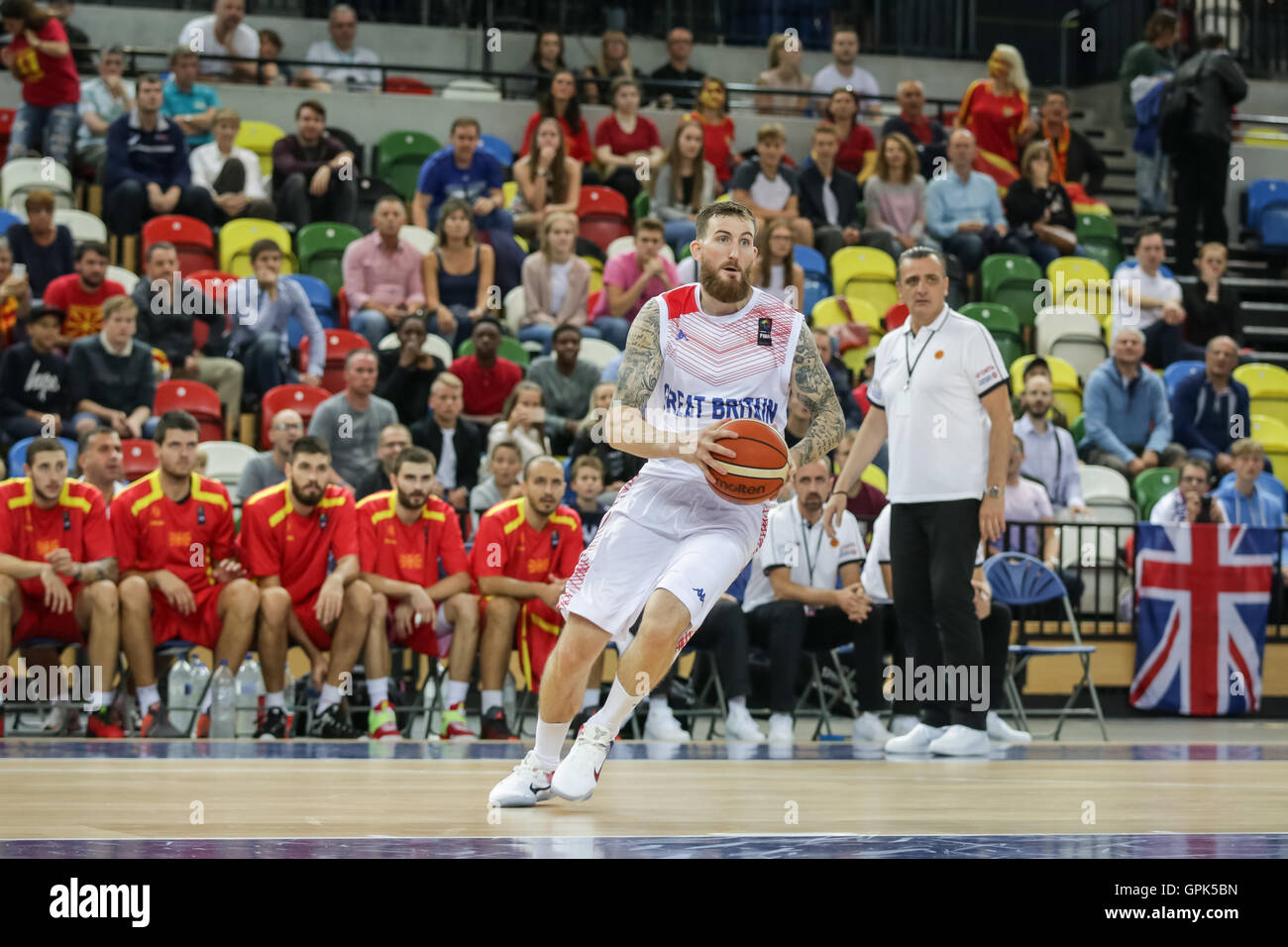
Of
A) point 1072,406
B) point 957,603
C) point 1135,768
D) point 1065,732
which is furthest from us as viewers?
point 1072,406

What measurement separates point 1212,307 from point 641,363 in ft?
35.4

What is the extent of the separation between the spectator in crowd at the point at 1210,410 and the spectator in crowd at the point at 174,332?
744 cm

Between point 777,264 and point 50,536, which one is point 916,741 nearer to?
point 50,536

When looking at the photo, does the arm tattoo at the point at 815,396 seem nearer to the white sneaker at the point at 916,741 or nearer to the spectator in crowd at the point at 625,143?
the white sneaker at the point at 916,741

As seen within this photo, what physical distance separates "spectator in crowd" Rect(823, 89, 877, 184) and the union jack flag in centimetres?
590

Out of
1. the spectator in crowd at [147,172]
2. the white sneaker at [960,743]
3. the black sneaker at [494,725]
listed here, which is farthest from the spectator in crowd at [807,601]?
the spectator in crowd at [147,172]

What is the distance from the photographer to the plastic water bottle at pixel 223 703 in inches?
353

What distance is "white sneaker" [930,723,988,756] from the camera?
24.0 ft

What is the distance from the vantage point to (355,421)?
34.6ft

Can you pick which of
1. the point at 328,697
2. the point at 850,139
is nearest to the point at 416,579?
the point at 328,697

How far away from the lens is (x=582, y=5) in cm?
1852
